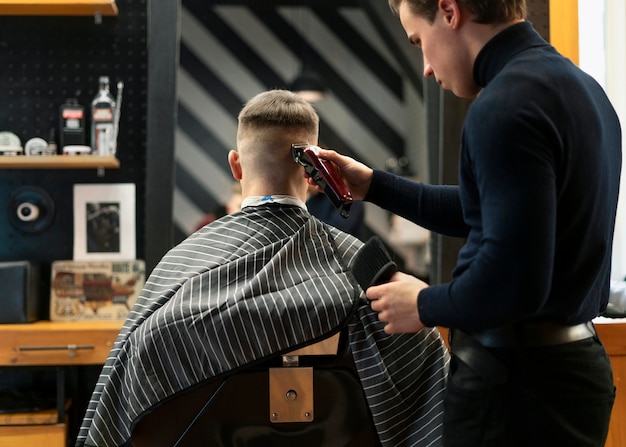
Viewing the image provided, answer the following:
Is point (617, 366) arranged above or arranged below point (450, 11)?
below

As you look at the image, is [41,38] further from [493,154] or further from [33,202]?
[493,154]

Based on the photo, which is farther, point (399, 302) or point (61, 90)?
point (61, 90)

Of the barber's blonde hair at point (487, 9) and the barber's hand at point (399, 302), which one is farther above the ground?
the barber's blonde hair at point (487, 9)

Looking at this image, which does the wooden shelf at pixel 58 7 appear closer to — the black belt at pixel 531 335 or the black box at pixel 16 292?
the black box at pixel 16 292

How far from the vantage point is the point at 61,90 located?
4.05m

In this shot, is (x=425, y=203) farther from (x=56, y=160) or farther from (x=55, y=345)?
(x=56, y=160)

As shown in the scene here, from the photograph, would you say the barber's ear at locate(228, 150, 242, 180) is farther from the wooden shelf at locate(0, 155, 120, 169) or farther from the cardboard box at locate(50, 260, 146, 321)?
the cardboard box at locate(50, 260, 146, 321)

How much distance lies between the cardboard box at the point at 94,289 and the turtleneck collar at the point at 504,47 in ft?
9.55

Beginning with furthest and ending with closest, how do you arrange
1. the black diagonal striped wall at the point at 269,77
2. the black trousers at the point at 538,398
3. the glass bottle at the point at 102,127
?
1. the black diagonal striped wall at the point at 269,77
2. the glass bottle at the point at 102,127
3. the black trousers at the point at 538,398

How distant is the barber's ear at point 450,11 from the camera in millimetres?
1338

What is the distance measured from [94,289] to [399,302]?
9.58ft

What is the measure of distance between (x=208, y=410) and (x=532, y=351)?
71 centimetres

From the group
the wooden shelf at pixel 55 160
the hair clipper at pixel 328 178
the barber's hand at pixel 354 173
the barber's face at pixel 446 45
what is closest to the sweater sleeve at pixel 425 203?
the barber's hand at pixel 354 173

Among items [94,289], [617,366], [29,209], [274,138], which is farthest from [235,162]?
[29,209]
